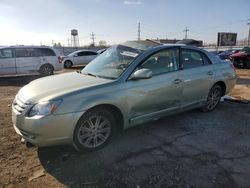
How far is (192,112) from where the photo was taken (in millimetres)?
6266

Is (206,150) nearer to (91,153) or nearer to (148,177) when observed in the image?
(148,177)

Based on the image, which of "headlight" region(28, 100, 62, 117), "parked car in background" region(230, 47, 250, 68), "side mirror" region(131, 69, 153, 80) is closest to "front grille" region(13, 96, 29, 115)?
"headlight" region(28, 100, 62, 117)

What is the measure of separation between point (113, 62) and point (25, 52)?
10.5m

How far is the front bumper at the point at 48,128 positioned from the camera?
3.63 metres

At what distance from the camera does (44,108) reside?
12.0ft

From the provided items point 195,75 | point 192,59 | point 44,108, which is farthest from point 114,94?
point 192,59

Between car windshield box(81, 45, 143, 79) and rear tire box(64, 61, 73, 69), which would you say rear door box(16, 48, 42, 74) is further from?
car windshield box(81, 45, 143, 79)

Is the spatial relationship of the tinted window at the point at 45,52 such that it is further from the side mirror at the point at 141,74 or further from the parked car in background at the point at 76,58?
the side mirror at the point at 141,74

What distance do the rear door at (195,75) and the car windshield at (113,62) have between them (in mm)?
1102

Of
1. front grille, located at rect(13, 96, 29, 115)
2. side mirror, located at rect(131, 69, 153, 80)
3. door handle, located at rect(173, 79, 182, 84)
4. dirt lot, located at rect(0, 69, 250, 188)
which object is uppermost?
side mirror, located at rect(131, 69, 153, 80)

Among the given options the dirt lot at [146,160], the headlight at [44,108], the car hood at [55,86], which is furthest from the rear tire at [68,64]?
the headlight at [44,108]

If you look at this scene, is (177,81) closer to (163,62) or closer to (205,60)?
(163,62)

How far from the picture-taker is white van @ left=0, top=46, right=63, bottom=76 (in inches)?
543

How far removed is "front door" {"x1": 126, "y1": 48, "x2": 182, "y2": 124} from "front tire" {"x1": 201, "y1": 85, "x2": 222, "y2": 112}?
49.2 inches
